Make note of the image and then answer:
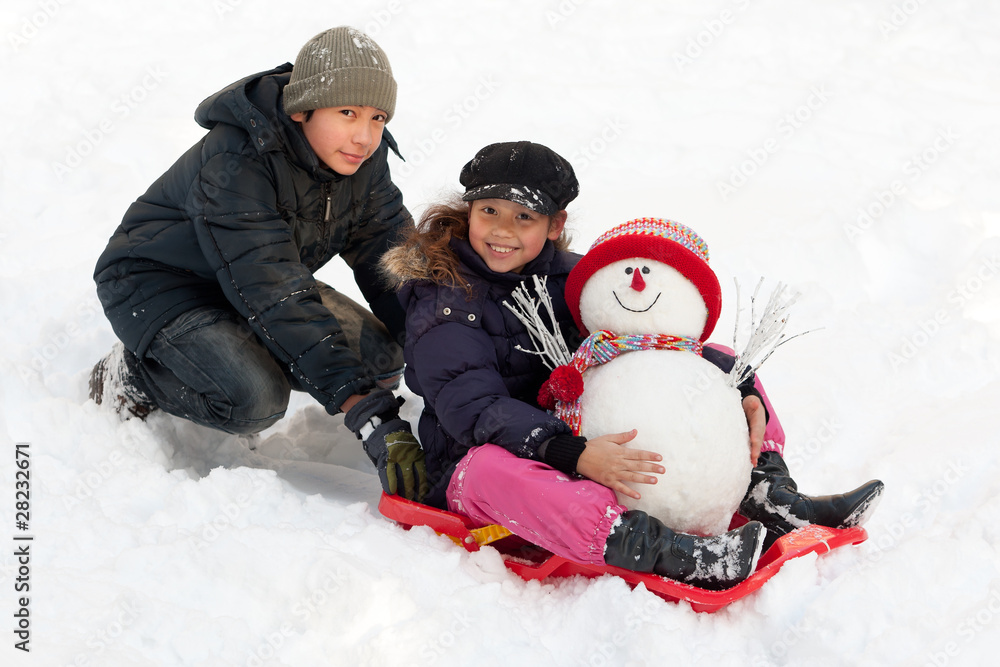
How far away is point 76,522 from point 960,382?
2648 mm

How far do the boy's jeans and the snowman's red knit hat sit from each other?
97 cm

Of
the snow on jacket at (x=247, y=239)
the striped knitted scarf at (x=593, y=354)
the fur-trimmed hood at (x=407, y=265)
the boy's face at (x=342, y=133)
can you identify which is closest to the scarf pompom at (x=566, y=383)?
the striped knitted scarf at (x=593, y=354)

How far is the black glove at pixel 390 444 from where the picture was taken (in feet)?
6.79

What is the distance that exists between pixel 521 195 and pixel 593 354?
0.42 m

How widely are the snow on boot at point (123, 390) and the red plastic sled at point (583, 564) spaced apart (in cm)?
85

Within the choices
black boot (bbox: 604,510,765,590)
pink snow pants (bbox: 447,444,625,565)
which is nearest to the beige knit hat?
pink snow pants (bbox: 447,444,625,565)

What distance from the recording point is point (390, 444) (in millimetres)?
2078

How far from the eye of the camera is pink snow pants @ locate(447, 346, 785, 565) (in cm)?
168

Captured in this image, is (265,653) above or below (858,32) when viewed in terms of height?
below

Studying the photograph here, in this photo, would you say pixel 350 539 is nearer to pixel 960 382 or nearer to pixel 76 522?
pixel 76 522

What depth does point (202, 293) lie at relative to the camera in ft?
8.09

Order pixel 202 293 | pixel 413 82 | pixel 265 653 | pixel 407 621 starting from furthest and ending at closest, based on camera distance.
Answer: pixel 413 82 < pixel 202 293 < pixel 407 621 < pixel 265 653

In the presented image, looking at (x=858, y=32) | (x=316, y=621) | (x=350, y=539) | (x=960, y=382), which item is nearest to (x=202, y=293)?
(x=350, y=539)

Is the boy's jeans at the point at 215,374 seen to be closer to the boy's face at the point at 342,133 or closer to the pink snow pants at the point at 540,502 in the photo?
the boy's face at the point at 342,133
